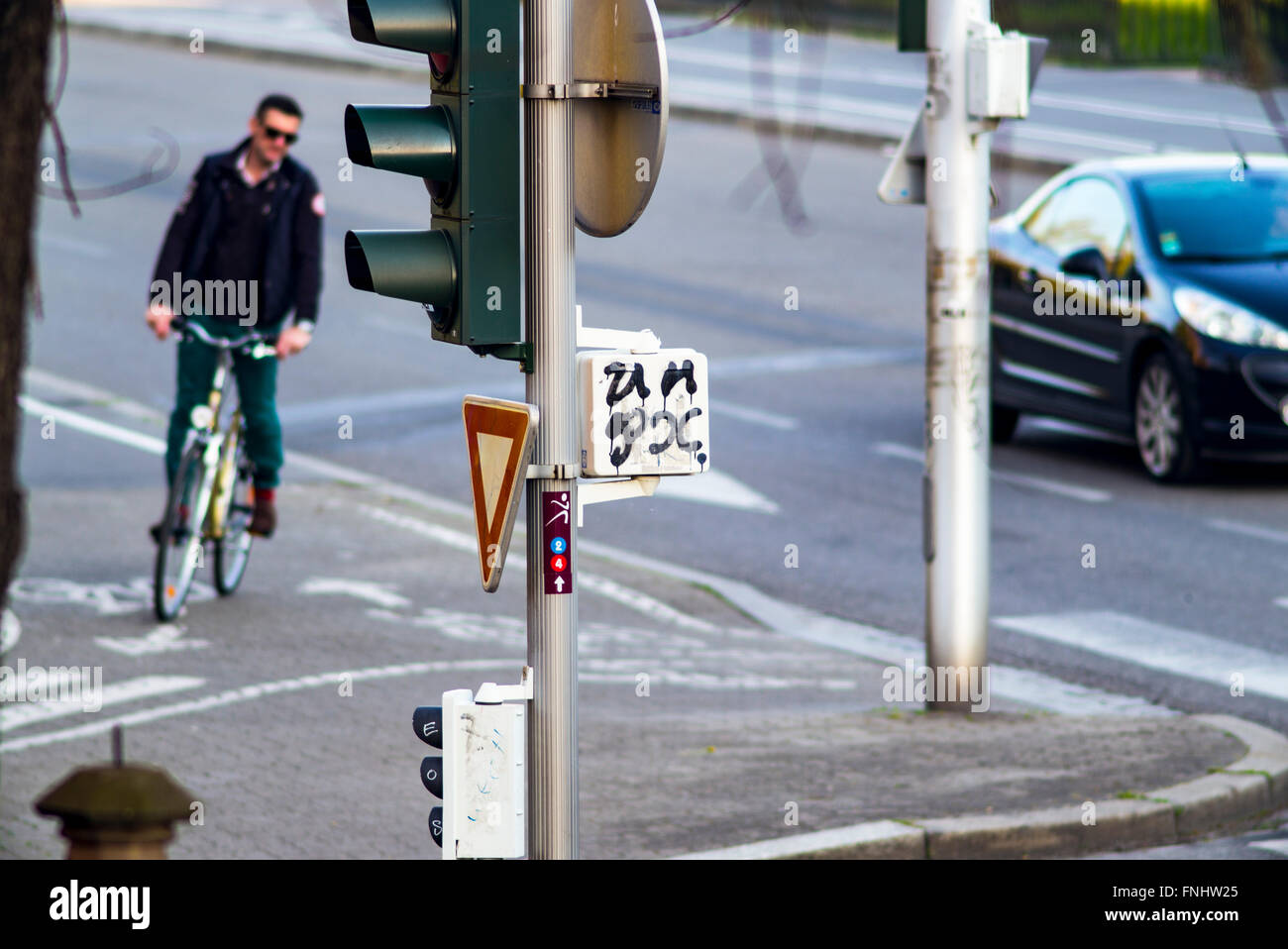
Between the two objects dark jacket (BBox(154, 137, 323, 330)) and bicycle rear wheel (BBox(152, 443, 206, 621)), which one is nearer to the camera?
bicycle rear wheel (BBox(152, 443, 206, 621))

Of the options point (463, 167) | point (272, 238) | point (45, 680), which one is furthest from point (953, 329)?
point (463, 167)

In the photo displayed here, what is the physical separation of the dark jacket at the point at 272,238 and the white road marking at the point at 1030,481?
386 cm

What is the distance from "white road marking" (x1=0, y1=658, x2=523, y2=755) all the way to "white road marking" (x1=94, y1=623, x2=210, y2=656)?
70cm

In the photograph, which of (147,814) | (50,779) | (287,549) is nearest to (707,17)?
(147,814)

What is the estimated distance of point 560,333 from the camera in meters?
5.11

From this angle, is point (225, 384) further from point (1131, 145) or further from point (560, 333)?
point (1131, 145)

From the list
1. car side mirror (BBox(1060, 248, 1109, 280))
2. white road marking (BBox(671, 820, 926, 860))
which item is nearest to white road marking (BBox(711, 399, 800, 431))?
car side mirror (BBox(1060, 248, 1109, 280))

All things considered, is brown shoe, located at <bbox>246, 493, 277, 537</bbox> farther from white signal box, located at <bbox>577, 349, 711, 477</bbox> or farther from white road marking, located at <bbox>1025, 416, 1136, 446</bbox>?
white road marking, located at <bbox>1025, 416, 1136, 446</bbox>

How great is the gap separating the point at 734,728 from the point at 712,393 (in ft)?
23.4

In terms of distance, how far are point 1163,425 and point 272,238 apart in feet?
18.8

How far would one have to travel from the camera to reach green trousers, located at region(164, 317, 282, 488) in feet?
33.1

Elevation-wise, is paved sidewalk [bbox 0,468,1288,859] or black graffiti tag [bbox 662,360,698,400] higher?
black graffiti tag [bbox 662,360,698,400]

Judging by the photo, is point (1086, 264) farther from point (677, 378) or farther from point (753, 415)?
point (677, 378)

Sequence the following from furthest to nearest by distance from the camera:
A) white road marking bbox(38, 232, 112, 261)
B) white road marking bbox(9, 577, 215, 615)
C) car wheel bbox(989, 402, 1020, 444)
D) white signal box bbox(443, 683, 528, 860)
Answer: white road marking bbox(38, 232, 112, 261) < car wheel bbox(989, 402, 1020, 444) < white road marking bbox(9, 577, 215, 615) < white signal box bbox(443, 683, 528, 860)
